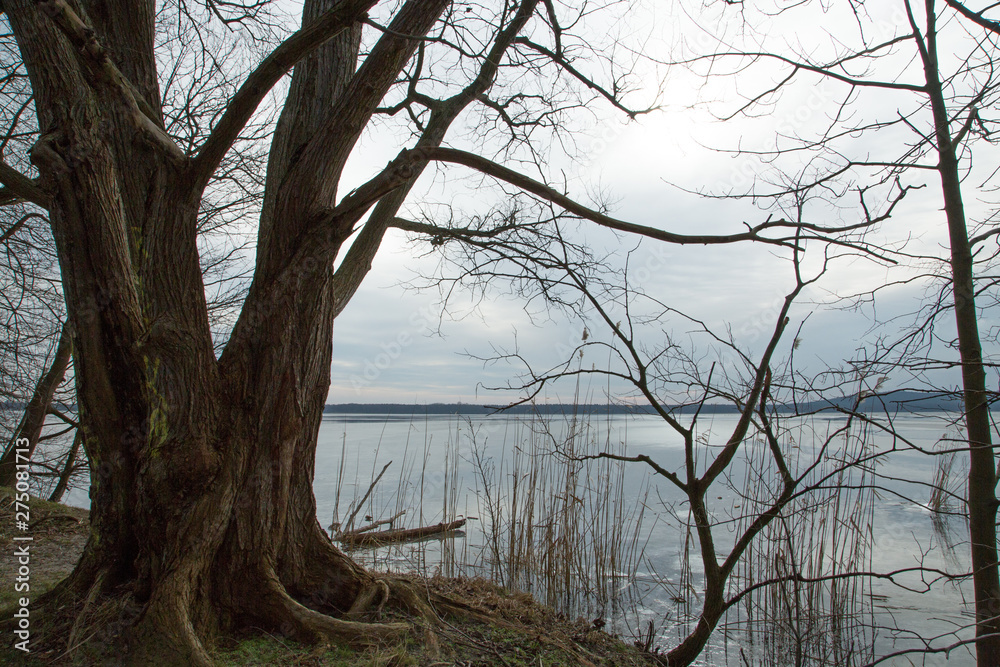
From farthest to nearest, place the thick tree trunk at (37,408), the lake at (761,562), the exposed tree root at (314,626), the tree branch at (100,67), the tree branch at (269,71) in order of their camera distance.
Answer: the thick tree trunk at (37,408), the lake at (761,562), the exposed tree root at (314,626), the tree branch at (269,71), the tree branch at (100,67)

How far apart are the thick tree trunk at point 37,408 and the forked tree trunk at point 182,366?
380cm

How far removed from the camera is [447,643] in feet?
7.55

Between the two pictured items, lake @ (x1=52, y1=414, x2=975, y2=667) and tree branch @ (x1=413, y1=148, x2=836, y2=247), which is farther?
lake @ (x1=52, y1=414, x2=975, y2=667)

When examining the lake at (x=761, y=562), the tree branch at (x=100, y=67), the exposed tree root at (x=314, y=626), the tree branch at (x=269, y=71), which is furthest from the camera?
the lake at (x=761, y=562)

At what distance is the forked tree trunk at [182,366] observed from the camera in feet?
6.41

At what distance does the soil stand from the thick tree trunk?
5.42 ft

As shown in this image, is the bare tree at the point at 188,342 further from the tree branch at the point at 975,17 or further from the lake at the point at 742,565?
the tree branch at the point at 975,17

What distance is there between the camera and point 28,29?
1.94m

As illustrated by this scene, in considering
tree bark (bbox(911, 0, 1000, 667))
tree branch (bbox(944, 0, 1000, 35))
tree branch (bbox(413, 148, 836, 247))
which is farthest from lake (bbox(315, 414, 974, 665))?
tree branch (bbox(944, 0, 1000, 35))

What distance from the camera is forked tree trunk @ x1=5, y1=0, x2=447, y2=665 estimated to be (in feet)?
6.41

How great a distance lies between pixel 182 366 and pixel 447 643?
149cm

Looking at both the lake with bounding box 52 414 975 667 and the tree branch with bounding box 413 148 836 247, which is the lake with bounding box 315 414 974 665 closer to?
the lake with bounding box 52 414 975 667

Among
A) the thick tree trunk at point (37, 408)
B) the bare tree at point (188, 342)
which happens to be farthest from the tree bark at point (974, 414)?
the thick tree trunk at point (37, 408)

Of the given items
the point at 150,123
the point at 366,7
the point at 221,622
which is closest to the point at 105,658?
the point at 221,622
